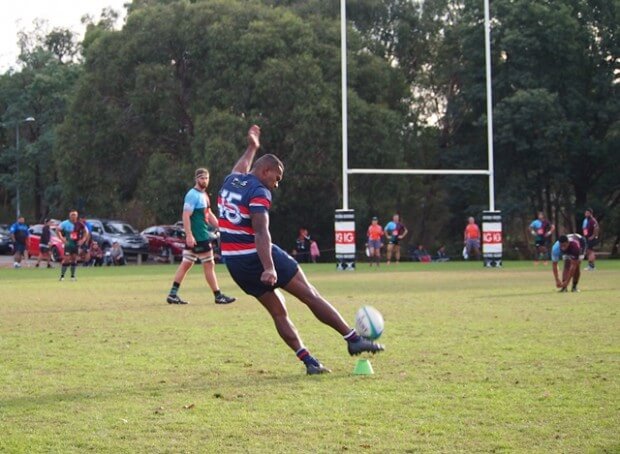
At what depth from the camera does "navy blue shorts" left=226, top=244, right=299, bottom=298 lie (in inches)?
409

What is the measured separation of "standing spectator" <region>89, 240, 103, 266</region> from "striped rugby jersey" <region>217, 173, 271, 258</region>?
40099 millimetres

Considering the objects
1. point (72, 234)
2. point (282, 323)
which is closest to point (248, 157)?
point (282, 323)

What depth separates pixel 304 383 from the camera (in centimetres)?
995

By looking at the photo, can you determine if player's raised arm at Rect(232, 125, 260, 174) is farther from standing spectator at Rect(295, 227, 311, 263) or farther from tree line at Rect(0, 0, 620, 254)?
tree line at Rect(0, 0, 620, 254)

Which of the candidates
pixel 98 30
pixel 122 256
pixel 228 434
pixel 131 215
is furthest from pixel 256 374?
pixel 131 215

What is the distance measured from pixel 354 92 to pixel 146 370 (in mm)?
43786

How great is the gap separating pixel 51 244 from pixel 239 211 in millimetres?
42233

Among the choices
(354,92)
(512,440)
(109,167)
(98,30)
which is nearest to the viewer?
(512,440)

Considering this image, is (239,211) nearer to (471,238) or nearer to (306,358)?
(306,358)

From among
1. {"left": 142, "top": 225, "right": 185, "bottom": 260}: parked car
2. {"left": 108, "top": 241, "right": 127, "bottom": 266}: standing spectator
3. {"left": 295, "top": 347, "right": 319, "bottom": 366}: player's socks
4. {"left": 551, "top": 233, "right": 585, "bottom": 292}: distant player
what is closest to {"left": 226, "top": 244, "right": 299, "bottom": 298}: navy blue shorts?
{"left": 295, "top": 347, "right": 319, "bottom": 366}: player's socks

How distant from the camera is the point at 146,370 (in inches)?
430

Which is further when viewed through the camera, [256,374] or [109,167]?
[109,167]

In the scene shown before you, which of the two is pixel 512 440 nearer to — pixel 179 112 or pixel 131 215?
pixel 179 112

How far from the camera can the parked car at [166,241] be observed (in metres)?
54.3
